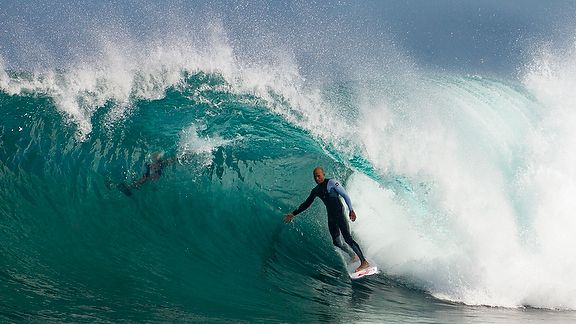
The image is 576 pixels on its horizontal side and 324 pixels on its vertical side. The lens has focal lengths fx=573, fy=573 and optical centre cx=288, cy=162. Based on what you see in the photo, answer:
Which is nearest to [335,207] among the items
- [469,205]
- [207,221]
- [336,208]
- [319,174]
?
[336,208]

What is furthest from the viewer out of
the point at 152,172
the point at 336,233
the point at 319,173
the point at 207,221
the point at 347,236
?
the point at 152,172

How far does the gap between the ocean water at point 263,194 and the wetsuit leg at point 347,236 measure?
1.23 ft

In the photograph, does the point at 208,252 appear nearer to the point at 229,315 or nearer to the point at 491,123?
the point at 229,315

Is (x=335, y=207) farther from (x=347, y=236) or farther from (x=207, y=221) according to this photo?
(x=207, y=221)

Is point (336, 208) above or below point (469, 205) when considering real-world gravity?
below

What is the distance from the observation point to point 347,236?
7.49 metres

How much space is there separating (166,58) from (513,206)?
6378 mm

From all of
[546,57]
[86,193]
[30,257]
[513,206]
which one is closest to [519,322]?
[513,206]

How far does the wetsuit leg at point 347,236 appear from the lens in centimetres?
745

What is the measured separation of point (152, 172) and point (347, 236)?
3.17 m

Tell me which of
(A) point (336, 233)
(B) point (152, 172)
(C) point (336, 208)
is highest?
(B) point (152, 172)

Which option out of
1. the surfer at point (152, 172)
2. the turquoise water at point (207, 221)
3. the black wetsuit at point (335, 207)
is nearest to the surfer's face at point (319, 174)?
the black wetsuit at point (335, 207)

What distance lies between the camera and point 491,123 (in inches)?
454

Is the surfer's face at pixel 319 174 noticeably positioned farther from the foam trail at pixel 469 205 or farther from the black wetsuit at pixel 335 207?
the foam trail at pixel 469 205
